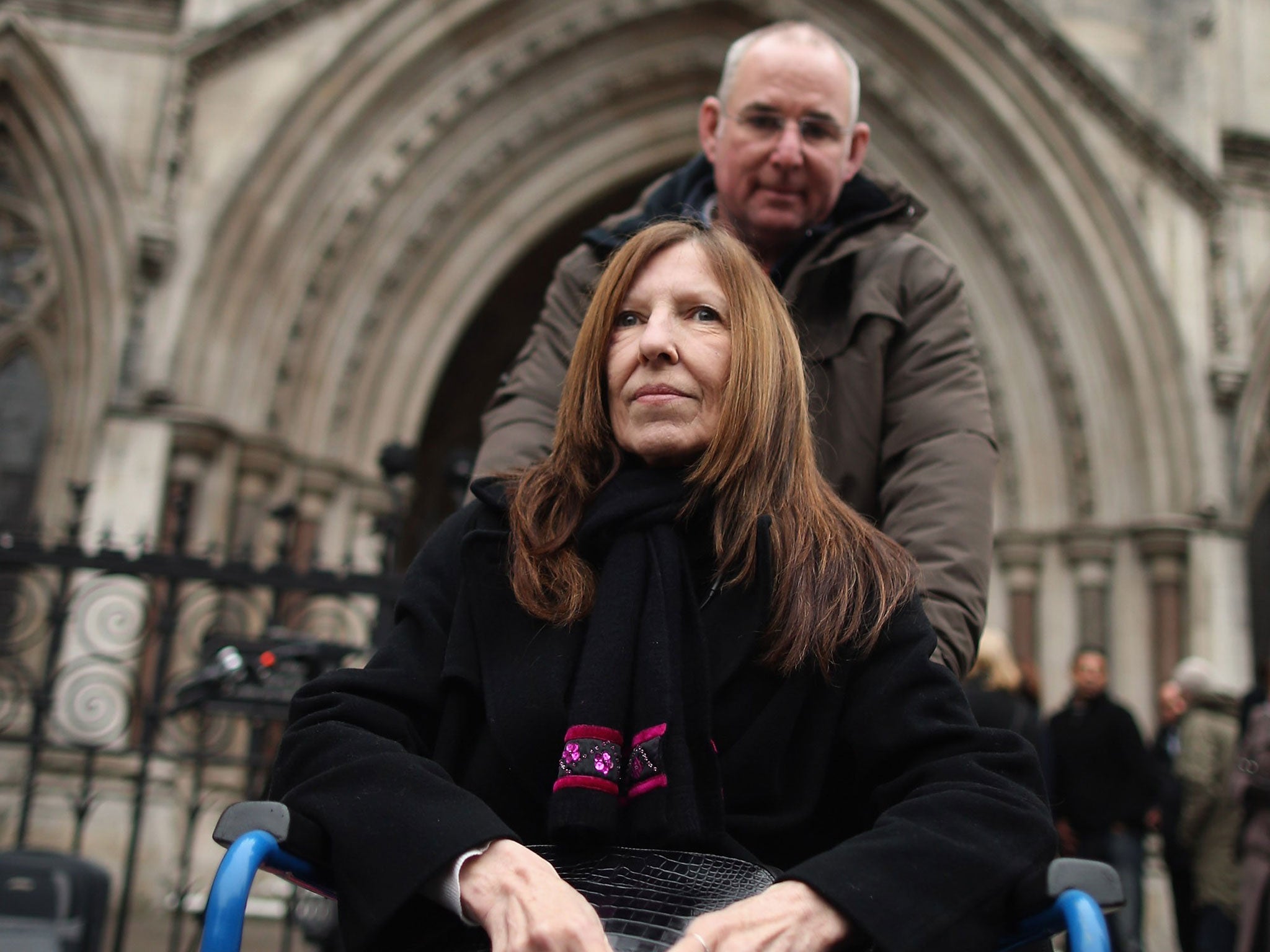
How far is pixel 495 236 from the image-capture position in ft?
32.6

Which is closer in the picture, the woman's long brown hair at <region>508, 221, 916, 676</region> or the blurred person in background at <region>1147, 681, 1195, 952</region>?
the woman's long brown hair at <region>508, 221, 916, 676</region>

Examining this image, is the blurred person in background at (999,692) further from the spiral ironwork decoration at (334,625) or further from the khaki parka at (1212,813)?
the spiral ironwork decoration at (334,625)

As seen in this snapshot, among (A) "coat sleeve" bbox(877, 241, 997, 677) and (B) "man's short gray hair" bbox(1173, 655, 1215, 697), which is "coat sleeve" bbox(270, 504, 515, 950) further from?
(B) "man's short gray hair" bbox(1173, 655, 1215, 697)

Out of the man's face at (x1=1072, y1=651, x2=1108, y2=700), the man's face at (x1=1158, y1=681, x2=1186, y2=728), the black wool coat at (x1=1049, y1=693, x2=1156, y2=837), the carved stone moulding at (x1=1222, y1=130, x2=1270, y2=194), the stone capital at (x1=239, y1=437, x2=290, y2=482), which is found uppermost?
the carved stone moulding at (x1=1222, y1=130, x2=1270, y2=194)

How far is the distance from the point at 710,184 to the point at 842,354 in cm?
57

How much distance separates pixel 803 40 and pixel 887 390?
0.68 metres

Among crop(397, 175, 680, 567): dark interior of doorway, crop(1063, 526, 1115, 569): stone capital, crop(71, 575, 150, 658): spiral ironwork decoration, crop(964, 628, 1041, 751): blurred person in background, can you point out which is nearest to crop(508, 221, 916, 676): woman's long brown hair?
crop(964, 628, 1041, 751): blurred person in background

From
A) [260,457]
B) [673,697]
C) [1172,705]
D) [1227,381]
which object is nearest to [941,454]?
[673,697]

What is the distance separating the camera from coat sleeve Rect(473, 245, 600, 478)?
2.26 metres

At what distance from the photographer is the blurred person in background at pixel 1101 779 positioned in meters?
5.83

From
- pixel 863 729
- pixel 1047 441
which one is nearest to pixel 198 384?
pixel 1047 441

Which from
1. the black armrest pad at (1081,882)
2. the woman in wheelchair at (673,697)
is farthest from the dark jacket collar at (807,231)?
the black armrest pad at (1081,882)

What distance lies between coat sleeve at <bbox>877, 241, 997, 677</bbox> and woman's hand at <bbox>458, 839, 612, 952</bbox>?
0.77 metres

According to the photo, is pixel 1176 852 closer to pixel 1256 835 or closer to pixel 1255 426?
pixel 1256 835
